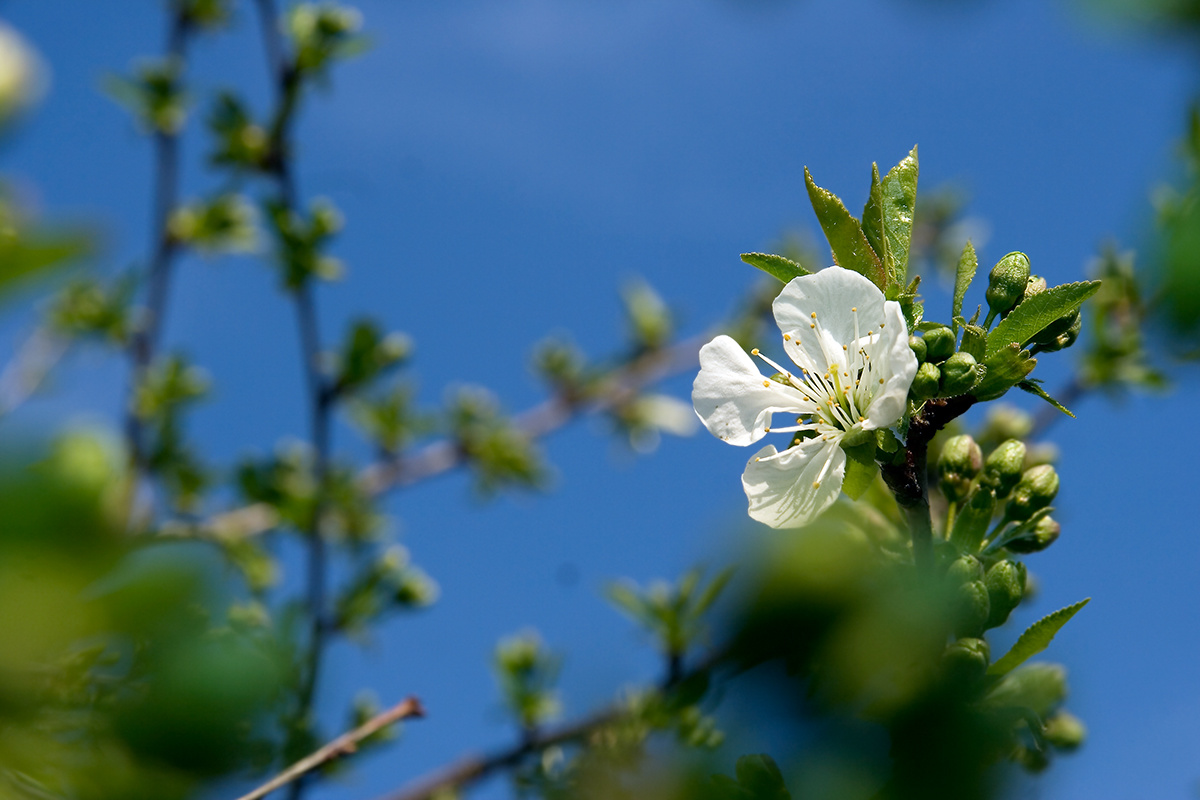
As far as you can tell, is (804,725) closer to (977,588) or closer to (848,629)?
(848,629)

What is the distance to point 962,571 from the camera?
3.20 ft

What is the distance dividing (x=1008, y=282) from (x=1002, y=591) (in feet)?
1.17

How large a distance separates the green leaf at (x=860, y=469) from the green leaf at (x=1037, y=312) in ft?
0.59

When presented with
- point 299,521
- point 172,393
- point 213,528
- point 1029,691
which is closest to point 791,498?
point 1029,691

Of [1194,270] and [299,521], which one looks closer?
[1194,270]

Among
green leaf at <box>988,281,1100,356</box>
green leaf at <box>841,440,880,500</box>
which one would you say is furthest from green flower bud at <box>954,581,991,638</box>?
green leaf at <box>988,281,1100,356</box>

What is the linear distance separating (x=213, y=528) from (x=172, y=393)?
58 centimetres

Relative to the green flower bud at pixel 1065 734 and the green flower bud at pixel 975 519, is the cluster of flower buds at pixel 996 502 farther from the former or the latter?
Answer: the green flower bud at pixel 1065 734

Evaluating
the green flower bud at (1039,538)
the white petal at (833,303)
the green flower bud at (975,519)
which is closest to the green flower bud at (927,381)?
the white petal at (833,303)

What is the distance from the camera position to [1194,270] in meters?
0.67

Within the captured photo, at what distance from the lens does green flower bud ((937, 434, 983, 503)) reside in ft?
4.03

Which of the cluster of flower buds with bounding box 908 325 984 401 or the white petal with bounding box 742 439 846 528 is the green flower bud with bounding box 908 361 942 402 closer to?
the cluster of flower buds with bounding box 908 325 984 401

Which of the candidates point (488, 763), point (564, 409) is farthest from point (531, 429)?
point (488, 763)

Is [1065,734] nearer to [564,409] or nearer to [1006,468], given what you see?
[1006,468]
